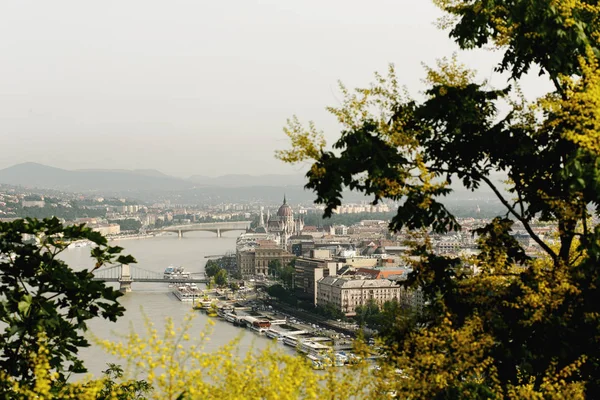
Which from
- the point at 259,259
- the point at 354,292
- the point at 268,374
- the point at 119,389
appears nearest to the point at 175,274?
the point at 259,259

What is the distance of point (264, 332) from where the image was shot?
622 inches

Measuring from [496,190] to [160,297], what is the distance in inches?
774

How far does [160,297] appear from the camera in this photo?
21281 mm

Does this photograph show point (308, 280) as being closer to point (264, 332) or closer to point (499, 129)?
point (264, 332)

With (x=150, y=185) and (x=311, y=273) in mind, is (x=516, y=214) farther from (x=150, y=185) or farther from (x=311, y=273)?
(x=150, y=185)

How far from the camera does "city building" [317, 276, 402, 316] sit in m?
19.2

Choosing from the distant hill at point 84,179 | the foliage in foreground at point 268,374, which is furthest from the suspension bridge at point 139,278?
the distant hill at point 84,179

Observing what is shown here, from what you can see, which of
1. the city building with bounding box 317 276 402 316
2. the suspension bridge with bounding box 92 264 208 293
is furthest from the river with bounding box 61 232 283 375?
the city building with bounding box 317 276 402 316

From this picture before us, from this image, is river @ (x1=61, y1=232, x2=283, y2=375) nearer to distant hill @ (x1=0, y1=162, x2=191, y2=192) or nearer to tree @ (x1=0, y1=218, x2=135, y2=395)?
tree @ (x1=0, y1=218, x2=135, y2=395)

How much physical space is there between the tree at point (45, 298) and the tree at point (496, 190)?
678mm

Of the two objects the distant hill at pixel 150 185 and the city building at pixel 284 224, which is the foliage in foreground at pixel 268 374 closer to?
the city building at pixel 284 224

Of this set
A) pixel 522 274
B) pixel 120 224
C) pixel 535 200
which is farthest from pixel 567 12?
pixel 120 224

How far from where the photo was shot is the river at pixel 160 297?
1075 cm

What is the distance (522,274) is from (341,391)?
24.3 inches
